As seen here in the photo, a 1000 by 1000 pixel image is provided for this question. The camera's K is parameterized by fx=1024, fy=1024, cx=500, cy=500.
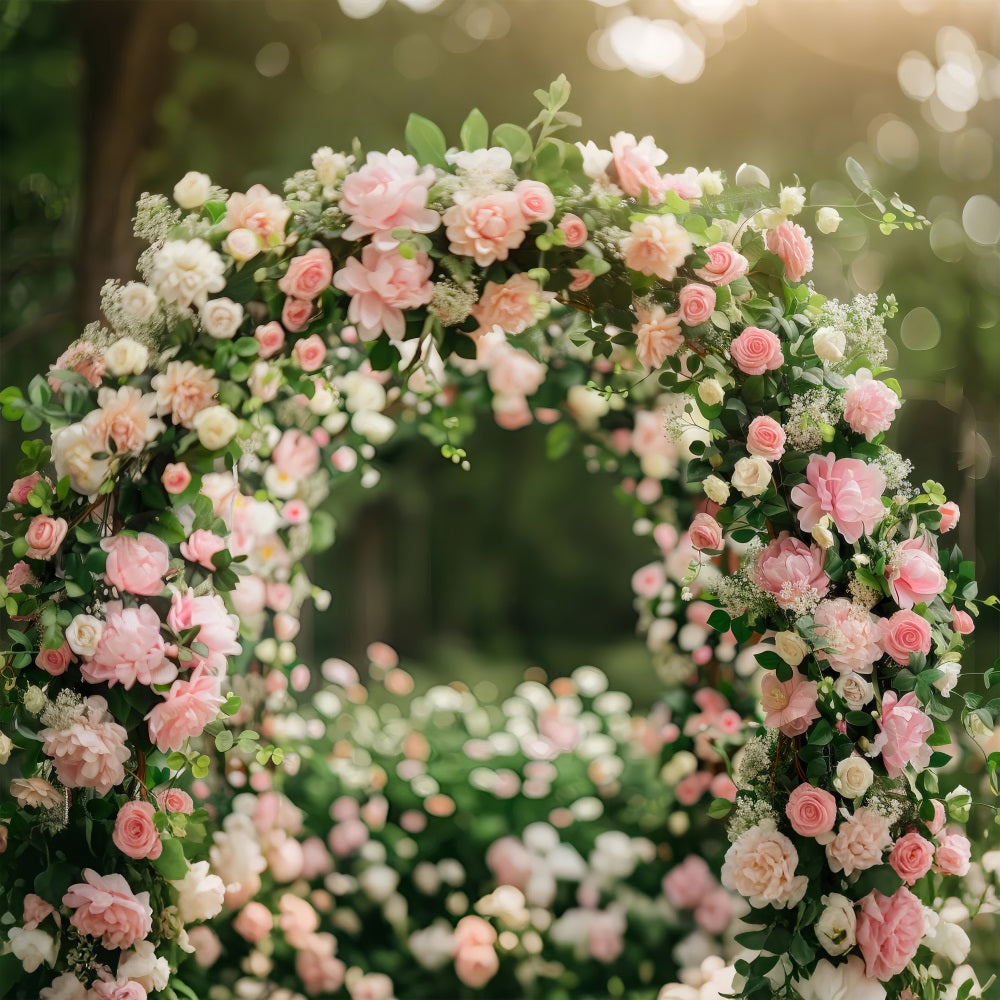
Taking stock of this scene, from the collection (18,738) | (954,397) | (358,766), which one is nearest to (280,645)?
(358,766)

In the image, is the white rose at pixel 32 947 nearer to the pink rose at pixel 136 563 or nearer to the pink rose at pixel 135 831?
the pink rose at pixel 135 831

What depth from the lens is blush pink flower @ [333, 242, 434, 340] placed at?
1956 mm

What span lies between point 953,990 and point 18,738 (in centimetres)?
204

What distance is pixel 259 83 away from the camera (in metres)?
5.45

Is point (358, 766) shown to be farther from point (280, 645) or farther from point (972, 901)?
point (972, 901)

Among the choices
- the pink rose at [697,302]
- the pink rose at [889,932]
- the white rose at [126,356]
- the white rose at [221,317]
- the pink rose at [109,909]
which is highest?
the white rose at [221,317]

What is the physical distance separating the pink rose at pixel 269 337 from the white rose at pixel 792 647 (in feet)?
3.74

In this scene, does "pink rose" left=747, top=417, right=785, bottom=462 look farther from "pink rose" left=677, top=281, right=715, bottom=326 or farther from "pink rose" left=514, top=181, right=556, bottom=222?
"pink rose" left=514, top=181, right=556, bottom=222

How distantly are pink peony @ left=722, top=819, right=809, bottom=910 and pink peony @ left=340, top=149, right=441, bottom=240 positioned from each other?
4.34 feet

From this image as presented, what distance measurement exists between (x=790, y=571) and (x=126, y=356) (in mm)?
1347

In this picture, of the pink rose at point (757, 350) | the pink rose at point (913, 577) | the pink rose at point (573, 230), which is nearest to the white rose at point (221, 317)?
the pink rose at point (573, 230)

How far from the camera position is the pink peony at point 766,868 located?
6.23ft

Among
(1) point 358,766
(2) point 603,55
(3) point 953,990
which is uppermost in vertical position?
(2) point 603,55

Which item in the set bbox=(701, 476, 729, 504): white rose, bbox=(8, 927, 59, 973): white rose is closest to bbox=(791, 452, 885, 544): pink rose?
bbox=(701, 476, 729, 504): white rose
